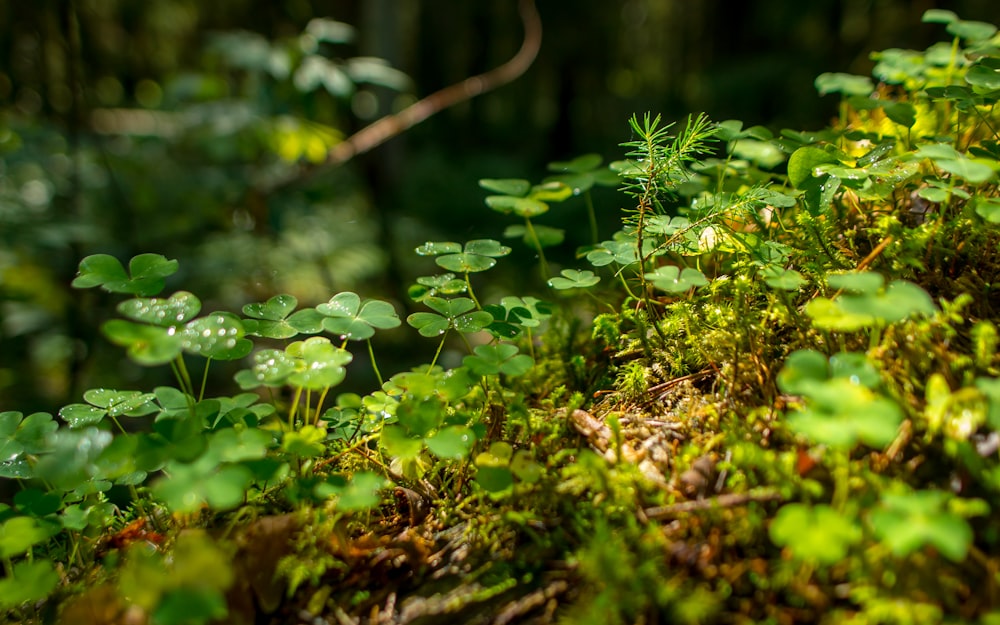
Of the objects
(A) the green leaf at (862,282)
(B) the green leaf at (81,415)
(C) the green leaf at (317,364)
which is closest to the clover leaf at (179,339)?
(C) the green leaf at (317,364)

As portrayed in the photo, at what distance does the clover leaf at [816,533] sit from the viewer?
0.67 m

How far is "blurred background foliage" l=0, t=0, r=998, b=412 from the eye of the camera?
381 centimetres

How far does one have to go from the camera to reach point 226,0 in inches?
432

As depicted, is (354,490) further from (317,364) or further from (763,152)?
(763,152)

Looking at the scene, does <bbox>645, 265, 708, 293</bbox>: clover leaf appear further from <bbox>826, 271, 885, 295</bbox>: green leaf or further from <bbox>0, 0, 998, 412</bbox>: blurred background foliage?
<bbox>0, 0, 998, 412</bbox>: blurred background foliage

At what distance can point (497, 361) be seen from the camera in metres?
1.16

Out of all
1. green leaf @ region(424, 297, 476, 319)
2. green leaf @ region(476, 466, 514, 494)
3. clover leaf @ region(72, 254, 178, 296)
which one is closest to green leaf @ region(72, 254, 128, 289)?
clover leaf @ region(72, 254, 178, 296)

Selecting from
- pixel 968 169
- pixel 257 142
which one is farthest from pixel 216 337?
pixel 257 142

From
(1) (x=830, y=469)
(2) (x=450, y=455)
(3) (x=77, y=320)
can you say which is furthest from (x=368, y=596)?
(3) (x=77, y=320)

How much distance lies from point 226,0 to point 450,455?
1279 centimetres

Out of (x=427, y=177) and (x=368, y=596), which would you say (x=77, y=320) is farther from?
(x=427, y=177)

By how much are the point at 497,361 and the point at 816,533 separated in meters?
0.63

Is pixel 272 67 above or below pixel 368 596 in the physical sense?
above

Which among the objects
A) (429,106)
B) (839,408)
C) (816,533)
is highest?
(429,106)
